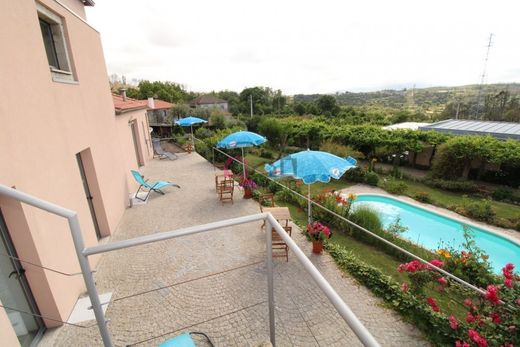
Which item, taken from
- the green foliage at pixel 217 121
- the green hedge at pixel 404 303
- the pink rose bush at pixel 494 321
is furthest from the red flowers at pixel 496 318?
the green foliage at pixel 217 121

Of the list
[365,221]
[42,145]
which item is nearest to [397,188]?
[365,221]

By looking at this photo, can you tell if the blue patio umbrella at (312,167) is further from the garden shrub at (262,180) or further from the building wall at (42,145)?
the garden shrub at (262,180)

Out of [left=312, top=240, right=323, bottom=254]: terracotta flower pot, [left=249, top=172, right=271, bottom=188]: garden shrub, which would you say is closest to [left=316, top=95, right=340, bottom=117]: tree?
[left=249, top=172, right=271, bottom=188]: garden shrub

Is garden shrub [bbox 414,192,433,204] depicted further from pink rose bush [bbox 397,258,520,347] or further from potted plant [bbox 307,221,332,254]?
pink rose bush [bbox 397,258,520,347]

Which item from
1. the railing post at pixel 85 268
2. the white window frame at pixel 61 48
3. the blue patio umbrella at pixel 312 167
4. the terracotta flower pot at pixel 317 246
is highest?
the white window frame at pixel 61 48

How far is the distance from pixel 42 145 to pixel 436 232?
44.0 ft

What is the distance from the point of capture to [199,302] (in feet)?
15.4

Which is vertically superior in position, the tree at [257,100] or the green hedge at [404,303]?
the tree at [257,100]

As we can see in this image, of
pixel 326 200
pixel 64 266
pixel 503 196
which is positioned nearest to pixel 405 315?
pixel 326 200

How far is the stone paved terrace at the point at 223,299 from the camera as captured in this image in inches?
157

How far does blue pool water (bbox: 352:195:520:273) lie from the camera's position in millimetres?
9227

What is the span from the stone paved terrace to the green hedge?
15 centimetres

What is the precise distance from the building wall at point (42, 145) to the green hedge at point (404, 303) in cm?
547

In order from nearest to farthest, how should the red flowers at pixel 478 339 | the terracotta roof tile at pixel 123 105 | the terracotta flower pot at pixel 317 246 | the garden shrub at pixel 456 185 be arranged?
the red flowers at pixel 478 339 → the terracotta flower pot at pixel 317 246 → the terracotta roof tile at pixel 123 105 → the garden shrub at pixel 456 185
